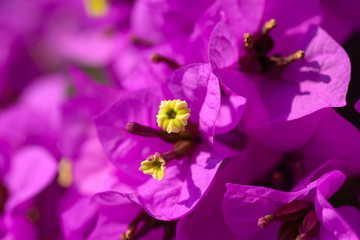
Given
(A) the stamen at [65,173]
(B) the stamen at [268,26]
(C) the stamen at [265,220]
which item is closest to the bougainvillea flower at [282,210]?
(C) the stamen at [265,220]

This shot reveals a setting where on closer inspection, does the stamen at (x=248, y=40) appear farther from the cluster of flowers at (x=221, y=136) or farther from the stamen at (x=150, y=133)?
the stamen at (x=150, y=133)

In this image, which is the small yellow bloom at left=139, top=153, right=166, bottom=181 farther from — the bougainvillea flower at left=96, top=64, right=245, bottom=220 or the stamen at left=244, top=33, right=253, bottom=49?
the stamen at left=244, top=33, right=253, bottom=49

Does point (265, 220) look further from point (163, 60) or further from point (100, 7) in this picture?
point (100, 7)

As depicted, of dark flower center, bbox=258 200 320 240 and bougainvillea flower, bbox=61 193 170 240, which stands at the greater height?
dark flower center, bbox=258 200 320 240

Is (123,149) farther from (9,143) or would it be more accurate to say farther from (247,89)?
(9,143)

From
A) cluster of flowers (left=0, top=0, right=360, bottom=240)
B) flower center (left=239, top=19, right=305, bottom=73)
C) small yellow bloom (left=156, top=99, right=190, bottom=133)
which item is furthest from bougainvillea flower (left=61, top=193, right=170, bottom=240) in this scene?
flower center (left=239, top=19, right=305, bottom=73)

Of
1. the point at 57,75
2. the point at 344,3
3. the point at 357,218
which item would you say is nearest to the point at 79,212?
the point at 357,218

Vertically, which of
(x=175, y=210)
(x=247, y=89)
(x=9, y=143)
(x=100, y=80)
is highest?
(x=247, y=89)
